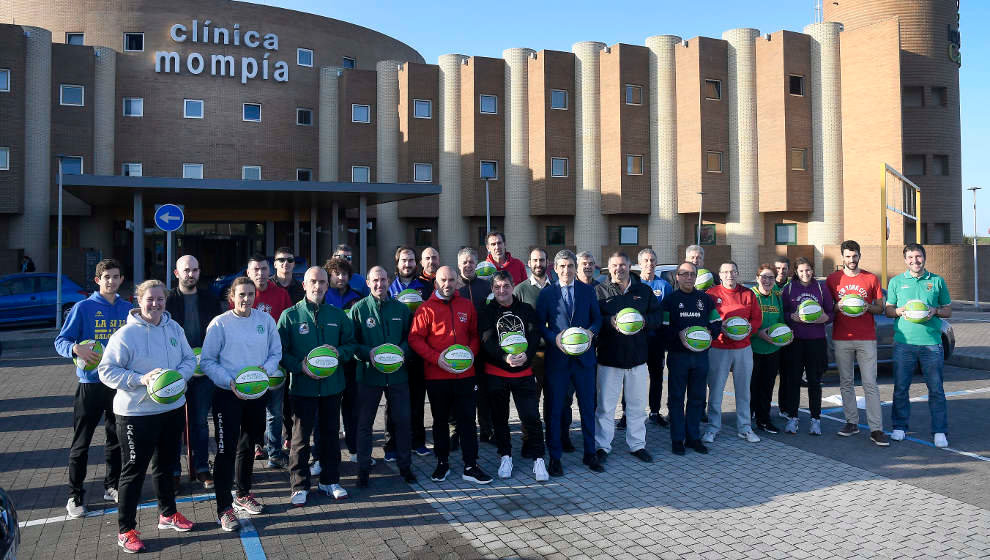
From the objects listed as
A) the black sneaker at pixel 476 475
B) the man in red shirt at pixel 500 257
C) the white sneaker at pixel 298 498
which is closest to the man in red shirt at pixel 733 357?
the man in red shirt at pixel 500 257

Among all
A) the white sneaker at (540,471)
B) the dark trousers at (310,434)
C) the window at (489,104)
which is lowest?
the white sneaker at (540,471)

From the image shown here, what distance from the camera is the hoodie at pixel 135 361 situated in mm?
4543

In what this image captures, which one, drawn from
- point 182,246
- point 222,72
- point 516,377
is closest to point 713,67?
point 222,72

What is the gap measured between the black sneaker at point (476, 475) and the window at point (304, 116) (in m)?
29.0

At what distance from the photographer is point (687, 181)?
31.2m

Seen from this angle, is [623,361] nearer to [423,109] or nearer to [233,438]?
[233,438]

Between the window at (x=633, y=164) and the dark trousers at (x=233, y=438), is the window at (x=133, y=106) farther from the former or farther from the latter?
the dark trousers at (x=233, y=438)

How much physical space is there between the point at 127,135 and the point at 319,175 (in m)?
8.36

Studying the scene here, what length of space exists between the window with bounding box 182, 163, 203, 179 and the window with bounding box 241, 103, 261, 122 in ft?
9.99

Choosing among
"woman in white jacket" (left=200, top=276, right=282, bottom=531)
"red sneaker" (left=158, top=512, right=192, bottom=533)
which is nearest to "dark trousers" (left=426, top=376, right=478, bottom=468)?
"woman in white jacket" (left=200, top=276, right=282, bottom=531)

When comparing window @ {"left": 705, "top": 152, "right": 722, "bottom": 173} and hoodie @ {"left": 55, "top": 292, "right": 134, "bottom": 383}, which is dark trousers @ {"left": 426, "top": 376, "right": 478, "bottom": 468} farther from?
window @ {"left": 705, "top": 152, "right": 722, "bottom": 173}

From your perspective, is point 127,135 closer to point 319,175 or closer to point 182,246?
point 182,246

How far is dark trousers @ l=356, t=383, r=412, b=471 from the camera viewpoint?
5918 millimetres

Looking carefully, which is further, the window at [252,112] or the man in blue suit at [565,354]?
the window at [252,112]
